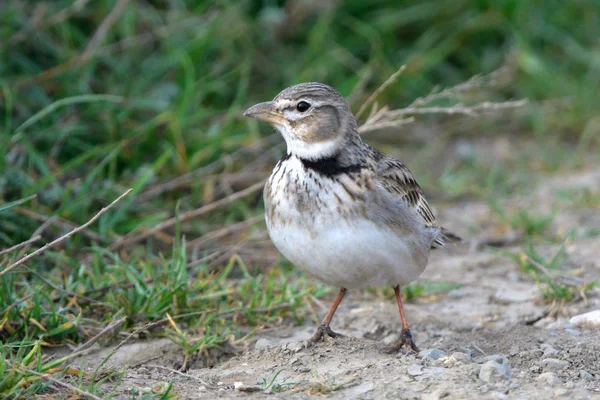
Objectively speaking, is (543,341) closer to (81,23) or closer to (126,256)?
(126,256)

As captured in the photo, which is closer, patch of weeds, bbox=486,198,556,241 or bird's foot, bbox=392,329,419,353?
bird's foot, bbox=392,329,419,353

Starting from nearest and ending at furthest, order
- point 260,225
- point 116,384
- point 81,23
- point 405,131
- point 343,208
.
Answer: point 116,384 → point 343,208 → point 260,225 → point 81,23 → point 405,131

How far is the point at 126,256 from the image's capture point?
6.07 m

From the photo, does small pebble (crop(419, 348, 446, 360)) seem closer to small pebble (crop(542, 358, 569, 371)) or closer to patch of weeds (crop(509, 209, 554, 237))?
small pebble (crop(542, 358, 569, 371))

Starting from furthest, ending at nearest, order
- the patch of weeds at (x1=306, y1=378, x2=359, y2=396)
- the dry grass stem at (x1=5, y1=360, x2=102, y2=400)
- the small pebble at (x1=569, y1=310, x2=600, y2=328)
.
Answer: the small pebble at (x1=569, y1=310, x2=600, y2=328) < the patch of weeds at (x1=306, y1=378, x2=359, y2=396) < the dry grass stem at (x1=5, y1=360, x2=102, y2=400)

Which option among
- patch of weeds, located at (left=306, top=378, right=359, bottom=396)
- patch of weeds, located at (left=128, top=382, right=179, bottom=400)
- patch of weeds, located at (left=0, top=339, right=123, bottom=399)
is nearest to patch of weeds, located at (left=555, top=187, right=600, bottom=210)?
patch of weeds, located at (left=306, top=378, right=359, bottom=396)

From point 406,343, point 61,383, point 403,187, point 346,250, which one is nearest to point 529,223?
point 403,187

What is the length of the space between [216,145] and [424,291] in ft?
7.06

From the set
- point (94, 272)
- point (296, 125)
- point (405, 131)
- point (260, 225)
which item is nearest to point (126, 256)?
point (94, 272)

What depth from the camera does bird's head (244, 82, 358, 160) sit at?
194 inches

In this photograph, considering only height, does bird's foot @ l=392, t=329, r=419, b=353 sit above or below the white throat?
below

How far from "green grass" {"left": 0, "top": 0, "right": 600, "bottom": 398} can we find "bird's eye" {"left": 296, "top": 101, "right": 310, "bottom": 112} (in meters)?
1.16

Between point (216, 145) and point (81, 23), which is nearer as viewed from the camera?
point (216, 145)

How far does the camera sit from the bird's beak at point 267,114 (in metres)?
5.04
